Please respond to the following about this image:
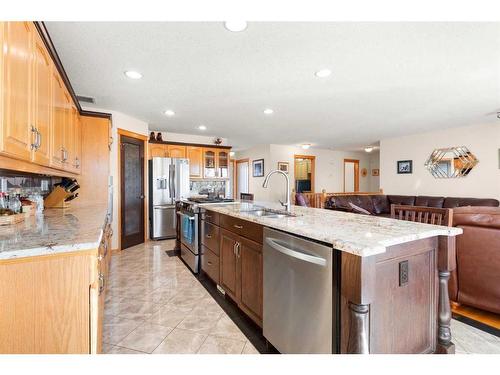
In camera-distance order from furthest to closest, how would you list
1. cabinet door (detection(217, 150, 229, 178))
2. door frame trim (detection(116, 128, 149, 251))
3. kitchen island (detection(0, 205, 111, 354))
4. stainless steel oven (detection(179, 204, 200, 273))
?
cabinet door (detection(217, 150, 229, 178)) < door frame trim (detection(116, 128, 149, 251)) < stainless steel oven (detection(179, 204, 200, 273)) < kitchen island (detection(0, 205, 111, 354))

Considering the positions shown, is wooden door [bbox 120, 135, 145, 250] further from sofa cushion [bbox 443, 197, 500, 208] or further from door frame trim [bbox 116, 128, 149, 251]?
sofa cushion [bbox 443, 197, 500, 208]

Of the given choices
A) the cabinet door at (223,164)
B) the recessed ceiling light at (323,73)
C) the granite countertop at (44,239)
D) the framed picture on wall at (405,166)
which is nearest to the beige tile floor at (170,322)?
the granite countertop at (44,239)

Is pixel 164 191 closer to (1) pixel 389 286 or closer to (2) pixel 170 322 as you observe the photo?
→ (2) pixel 170 322

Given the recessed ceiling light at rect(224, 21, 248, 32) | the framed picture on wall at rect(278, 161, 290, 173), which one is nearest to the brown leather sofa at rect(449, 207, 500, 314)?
the recessed ceiling light at rect(224, 21, 248, 32)

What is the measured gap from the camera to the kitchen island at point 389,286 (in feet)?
3.51

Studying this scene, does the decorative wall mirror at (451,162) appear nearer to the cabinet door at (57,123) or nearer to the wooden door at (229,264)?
the wooden door at (229,264)

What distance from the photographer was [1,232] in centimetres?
131

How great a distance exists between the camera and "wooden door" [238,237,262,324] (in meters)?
1.77

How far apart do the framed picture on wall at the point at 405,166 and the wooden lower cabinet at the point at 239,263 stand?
561cm

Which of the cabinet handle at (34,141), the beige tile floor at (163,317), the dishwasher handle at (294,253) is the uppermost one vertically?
the cabinet handle at (34,141)

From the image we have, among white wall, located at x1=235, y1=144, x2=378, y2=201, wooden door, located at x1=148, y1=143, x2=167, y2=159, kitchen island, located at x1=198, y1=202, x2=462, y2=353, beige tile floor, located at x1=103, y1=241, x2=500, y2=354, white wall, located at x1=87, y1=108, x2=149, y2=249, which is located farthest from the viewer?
white wall, located at x1=235, y1=144, x2=378, y2=201

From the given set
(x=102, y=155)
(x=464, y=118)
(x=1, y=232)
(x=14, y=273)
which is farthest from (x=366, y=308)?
(x=464, y=118)

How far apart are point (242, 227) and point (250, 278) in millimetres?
402

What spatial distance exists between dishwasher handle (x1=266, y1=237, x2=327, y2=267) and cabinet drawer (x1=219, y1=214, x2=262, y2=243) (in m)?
0.17
